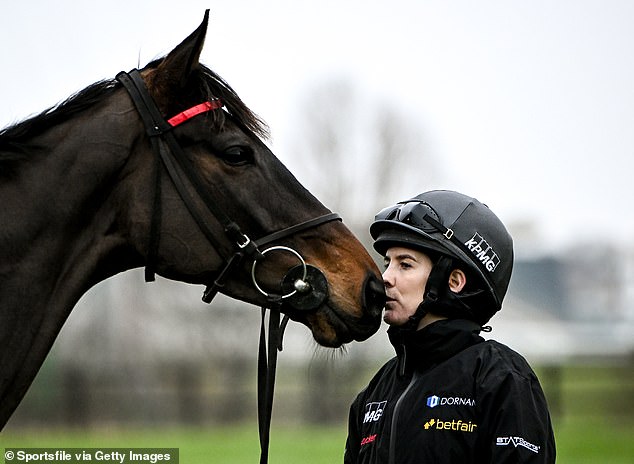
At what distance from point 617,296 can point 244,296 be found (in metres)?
56.0

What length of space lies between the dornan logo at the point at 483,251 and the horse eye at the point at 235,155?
0.89 metres

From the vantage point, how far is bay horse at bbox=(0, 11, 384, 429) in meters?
3.29

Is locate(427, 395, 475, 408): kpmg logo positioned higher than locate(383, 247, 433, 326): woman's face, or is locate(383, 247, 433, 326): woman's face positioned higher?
locate(383, 247, 433, 326): woman's face

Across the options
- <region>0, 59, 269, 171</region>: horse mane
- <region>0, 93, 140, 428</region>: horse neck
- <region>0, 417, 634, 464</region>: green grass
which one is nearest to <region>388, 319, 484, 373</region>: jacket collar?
<region>0, 59, 269, 171</region>: horse mane

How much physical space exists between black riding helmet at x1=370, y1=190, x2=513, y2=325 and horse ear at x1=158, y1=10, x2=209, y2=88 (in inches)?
36.0

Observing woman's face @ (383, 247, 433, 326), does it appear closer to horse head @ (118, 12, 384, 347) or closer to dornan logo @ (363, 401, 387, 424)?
horse head @ (118, 12, 384, 347)

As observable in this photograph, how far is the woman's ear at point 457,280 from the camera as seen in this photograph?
11.4 ft

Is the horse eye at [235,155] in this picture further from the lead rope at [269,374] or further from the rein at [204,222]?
the lead rope at [269,374]

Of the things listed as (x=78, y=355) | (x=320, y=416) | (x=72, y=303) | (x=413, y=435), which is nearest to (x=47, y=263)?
(x=72, y=303)

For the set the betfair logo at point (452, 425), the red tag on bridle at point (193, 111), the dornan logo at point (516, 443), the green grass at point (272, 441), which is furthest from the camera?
the green grass at point (272, 441)

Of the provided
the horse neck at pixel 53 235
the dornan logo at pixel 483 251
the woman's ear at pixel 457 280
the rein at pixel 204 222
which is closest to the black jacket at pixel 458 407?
the woman's ear at pixel 457 280

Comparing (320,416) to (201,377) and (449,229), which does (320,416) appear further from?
(449,229)

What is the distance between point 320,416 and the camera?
71.8ft

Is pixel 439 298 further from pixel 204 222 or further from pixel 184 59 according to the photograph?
pixel 184 59
